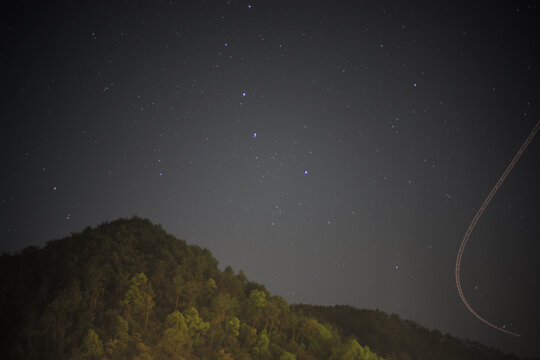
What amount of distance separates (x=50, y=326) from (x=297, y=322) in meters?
38.6

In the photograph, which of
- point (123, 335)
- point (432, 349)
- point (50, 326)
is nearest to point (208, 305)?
point (123, 335)

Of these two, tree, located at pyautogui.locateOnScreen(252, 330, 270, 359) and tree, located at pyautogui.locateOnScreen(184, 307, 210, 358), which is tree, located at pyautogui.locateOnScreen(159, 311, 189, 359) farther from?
tree, located at pyautogui.locateOnScreen(252, 330, 270, 359)

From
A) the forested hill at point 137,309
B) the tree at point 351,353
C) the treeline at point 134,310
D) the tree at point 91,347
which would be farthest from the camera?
the tree at point 351,353

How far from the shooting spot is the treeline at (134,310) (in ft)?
125

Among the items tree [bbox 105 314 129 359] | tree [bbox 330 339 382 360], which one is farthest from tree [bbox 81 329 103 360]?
tree [bbox 330 339 382 360]

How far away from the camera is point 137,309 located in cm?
4622

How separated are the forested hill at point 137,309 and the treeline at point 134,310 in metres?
0.13

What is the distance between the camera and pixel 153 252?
6850 cm

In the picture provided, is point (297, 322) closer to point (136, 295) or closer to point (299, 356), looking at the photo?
point (299, 356)

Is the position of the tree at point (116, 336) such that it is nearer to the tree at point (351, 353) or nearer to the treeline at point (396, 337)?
the tree at point (351, 353)

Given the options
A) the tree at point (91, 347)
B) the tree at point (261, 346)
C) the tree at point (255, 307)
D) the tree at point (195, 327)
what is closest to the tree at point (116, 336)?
the tree at point (91, 347)

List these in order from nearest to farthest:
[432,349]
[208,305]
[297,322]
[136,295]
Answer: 1. [136,295]
2. [208,305]
3. [297,322]
4. [432,349]

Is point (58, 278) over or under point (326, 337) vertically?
over

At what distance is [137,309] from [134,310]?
37cm
